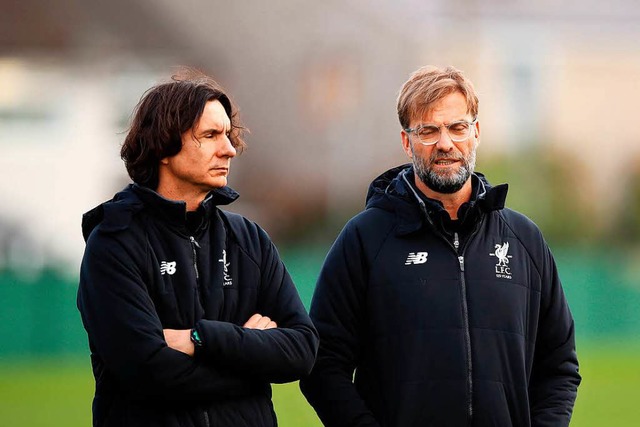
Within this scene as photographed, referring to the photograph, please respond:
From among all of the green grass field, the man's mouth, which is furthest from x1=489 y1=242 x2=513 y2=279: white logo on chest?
the green grass field

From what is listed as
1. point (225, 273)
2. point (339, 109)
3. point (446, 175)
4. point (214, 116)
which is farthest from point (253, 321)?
point (339, 109)

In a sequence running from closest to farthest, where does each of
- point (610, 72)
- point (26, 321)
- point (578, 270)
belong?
point (26, 321) < point (578, 270) < point (610, 72)

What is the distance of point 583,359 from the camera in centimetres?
1644

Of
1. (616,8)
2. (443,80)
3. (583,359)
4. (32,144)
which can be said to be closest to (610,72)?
(616,8)

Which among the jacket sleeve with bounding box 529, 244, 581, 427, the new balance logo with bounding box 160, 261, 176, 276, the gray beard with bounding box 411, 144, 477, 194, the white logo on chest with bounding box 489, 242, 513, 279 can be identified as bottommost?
the jacket sleeve with bounding box 529, 244, 581, 427

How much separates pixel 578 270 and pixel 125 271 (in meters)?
13.5

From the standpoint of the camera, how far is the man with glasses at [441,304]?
3078mm

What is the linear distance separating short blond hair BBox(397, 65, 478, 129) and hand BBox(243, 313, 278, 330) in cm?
66

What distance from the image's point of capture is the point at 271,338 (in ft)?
9.62

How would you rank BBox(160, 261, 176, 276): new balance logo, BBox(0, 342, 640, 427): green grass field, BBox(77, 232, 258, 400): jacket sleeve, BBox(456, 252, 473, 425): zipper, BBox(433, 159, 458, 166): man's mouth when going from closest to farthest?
1. BBox(77, 232, 258, 400): jacket sleeve
2. BBox(160, 261, 176, 276): new balance logo
3. BBox(456, 252, 473, 425): zipper
4. BBox(433, 159, 458, 166): man's mouth
5. BBox(0, 342, 640, 427): green grass field

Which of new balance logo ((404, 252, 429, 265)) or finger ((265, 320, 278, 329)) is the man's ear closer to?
new balance logo ((404, 252, 429, 265))

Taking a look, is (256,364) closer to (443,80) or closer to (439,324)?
(439,324)

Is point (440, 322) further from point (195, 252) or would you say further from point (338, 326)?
point (195, 252)

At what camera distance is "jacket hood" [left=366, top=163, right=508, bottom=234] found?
3.21 metres
